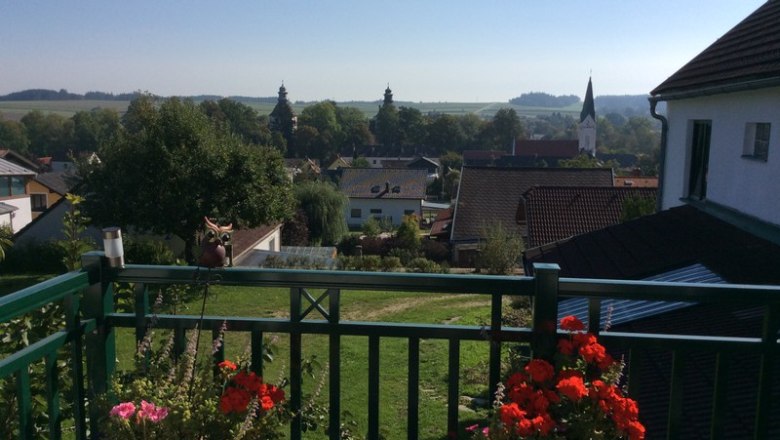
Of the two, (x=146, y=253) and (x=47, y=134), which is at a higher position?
(x=47, y=134)

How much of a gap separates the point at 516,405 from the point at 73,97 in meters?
174

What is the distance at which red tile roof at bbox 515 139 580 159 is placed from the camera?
96312mm

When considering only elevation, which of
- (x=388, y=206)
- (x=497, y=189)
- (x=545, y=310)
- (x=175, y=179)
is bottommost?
(x=388, y=206)

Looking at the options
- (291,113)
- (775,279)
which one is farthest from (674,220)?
(291,113)

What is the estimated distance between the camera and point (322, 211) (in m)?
37.2

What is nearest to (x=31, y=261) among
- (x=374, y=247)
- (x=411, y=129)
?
(x=374, y=247)

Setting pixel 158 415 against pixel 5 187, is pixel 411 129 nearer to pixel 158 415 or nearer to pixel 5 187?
pixel 5 187

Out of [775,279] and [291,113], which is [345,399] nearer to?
[775,279]

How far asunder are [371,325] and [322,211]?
1384 inches

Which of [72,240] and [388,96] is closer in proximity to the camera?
[72,240]

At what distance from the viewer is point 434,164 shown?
89812 millimetres

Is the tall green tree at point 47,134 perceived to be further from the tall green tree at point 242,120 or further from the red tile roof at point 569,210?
the red tile roof at point 569,210

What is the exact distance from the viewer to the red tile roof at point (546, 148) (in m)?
96.3

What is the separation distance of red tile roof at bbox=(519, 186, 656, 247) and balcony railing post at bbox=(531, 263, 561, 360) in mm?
17572
